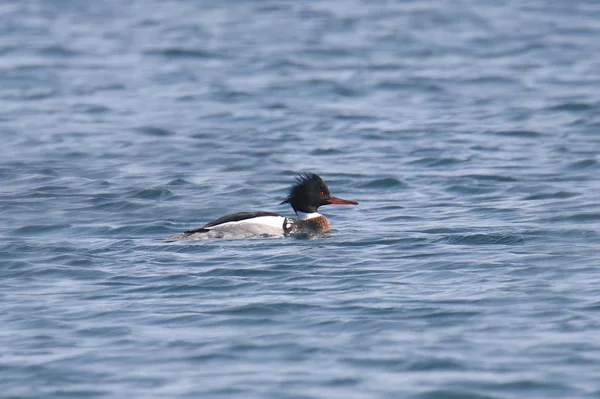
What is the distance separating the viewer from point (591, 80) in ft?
87.2

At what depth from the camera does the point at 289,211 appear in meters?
17.7

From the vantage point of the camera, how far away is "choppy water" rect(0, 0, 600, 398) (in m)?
9.00

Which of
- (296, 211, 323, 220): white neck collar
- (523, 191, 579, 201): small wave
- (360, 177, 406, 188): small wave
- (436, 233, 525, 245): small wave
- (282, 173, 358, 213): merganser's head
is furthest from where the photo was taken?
(360, 177, 406, 188): small wave

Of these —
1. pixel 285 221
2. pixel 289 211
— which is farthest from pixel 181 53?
pixel 285 221

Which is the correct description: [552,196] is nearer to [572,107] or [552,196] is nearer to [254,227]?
[254,227]

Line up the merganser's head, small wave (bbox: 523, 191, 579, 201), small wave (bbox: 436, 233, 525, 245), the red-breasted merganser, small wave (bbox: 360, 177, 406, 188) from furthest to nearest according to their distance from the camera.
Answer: small wave (bbox: 360, 177, 406, 188) → small wave (bbox: 523, 191, 579, 201) → the merganser's head → the red-breasted merganser → small wave (bbox: 436, 233, 525, 245)

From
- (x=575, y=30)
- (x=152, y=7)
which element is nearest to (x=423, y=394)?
(x=575, y=30)

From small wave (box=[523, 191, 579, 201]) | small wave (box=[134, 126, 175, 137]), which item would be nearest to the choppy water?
small wave (box=[523, 191, 579, 201])

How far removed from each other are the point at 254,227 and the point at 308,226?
931 mm

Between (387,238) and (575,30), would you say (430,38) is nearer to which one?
(575,30)

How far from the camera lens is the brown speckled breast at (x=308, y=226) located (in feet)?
48.4

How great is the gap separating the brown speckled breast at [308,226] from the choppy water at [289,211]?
43 cm

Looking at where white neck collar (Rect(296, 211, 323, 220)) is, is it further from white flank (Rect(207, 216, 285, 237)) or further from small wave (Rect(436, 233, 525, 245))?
small wave (Rect(436, 233, 525, 245))

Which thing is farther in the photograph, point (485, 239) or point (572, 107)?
point (572, 107)
